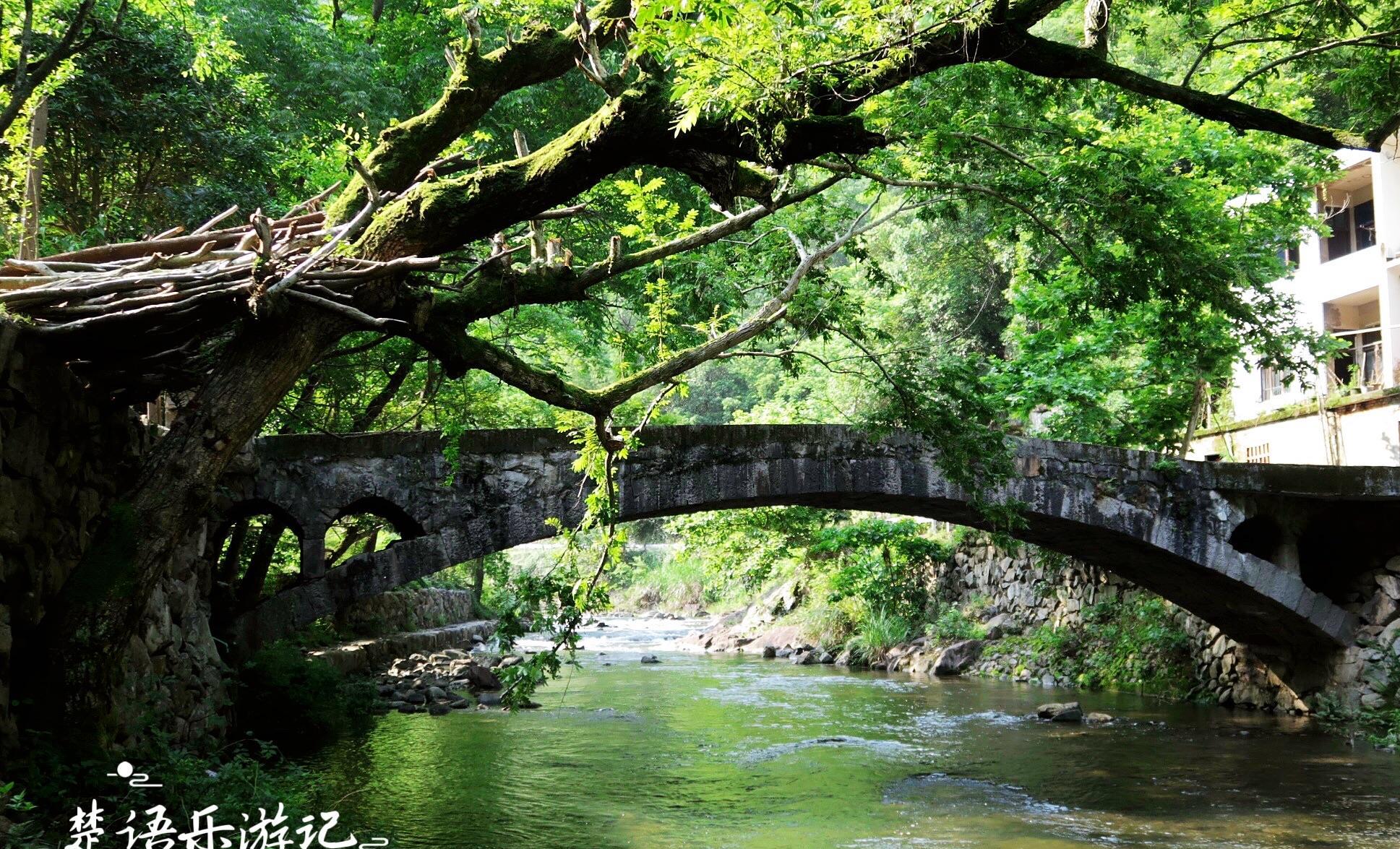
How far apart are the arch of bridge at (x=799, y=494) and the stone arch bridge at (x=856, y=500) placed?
0.04ft

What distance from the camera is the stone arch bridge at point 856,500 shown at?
8680 millimetres

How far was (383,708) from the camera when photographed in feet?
35.7

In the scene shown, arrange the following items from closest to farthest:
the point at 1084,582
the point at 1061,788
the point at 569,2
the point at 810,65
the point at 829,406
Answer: the point at 810,65
the point at 569,2
the point at 1061,788
the point at 1084,582
the point at 829,406

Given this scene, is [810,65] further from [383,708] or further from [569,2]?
[383,708]

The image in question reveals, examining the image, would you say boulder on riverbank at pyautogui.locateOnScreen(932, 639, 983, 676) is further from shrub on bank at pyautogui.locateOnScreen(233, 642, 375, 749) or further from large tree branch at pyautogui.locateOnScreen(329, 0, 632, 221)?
large tree branch at pyautogui.locateOnScreen(329, 0, 632, 221)

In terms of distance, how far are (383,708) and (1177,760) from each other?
7095mm

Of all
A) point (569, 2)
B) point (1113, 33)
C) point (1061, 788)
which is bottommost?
point (1061, 788)

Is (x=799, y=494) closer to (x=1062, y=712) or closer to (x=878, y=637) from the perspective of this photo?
(x=1062, y=712)

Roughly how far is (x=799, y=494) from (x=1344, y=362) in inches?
506

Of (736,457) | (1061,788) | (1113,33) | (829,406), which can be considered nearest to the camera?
(1061,788)

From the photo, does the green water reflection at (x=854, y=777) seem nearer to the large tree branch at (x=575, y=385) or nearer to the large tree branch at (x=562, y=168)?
the large tree branch at (x=575, y=385)

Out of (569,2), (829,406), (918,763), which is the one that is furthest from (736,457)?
(829,406)

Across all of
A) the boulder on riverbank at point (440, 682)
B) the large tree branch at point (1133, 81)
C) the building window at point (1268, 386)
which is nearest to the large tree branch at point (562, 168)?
the large tree branch at point (1133, 81)

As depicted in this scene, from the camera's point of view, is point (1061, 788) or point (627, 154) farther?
point (1061, 788)
